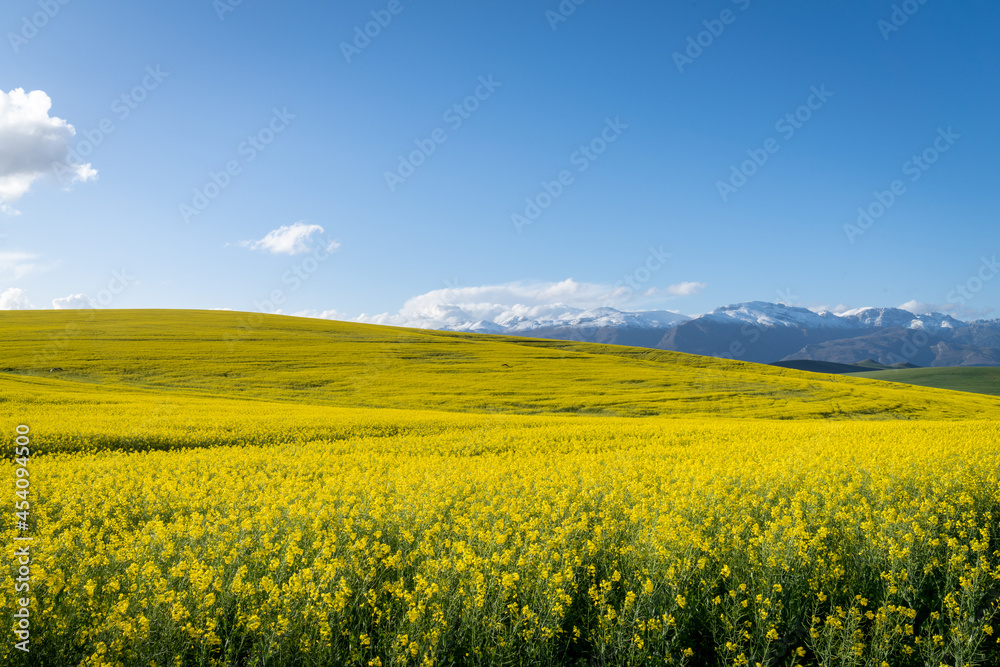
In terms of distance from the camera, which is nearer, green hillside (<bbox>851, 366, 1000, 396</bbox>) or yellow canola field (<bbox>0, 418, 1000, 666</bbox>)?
yellow canola field (<bbox>0, 418, 1000, 666</bbox>)

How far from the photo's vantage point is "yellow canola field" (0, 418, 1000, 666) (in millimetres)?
3996

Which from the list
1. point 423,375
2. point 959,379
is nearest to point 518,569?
point 423,375

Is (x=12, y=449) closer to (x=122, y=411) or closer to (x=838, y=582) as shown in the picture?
(x=122, y=411)

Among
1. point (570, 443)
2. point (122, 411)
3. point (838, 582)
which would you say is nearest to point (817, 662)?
point (838, 582)

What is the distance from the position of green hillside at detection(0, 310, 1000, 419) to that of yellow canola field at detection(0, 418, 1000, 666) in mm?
22669

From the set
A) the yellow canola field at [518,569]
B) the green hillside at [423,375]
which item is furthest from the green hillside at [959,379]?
the yellow canola field at [518,569]

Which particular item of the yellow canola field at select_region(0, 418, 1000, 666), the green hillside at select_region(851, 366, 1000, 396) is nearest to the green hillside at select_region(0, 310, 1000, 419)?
the yellow canola field at select_region(0, 418, 1000, 666)

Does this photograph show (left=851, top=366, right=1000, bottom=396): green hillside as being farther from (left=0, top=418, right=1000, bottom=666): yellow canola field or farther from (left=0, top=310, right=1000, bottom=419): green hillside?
(left=0, top=418, right=1000, bottom=666): yellow canola field

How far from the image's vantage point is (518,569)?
4.97 metres

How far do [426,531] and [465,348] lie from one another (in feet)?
156

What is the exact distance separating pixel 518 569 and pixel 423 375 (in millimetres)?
36232

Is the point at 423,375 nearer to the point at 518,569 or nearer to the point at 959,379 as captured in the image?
the point at 518,569

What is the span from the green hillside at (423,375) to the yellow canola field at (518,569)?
22.7m

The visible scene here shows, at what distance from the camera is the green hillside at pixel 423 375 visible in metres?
33.2
